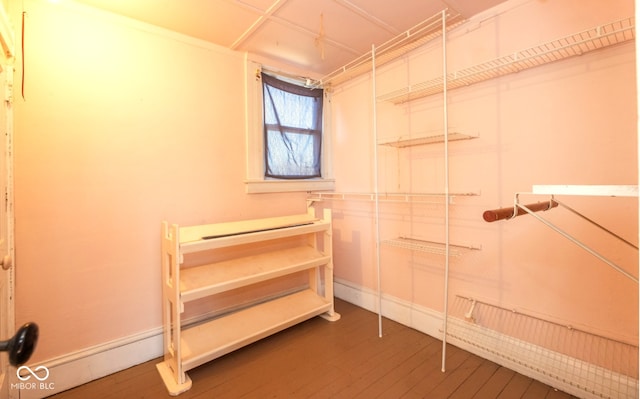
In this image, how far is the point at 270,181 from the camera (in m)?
2.61

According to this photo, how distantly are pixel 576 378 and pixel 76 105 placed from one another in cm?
329

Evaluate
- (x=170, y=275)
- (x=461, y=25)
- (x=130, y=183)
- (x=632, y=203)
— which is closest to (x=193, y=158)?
(x=130, y=183)

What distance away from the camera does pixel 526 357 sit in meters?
1.77

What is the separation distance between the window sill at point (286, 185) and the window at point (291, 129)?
0.18 feet

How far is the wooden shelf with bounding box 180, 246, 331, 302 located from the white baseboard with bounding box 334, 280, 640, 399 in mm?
836

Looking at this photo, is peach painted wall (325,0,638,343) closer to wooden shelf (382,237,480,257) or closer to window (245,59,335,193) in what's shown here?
wooden shelf (382,237,480,257)

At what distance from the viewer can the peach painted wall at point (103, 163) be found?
1.67 m

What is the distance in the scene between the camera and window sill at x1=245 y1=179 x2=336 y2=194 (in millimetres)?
2518

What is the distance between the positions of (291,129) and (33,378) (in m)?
2.42

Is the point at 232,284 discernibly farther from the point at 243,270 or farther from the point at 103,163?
the point at 103,163

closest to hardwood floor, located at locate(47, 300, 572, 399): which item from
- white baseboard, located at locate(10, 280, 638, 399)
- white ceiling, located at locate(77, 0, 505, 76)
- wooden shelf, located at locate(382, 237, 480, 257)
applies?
white baseboard, located at locate(10, 280, 638, 399)

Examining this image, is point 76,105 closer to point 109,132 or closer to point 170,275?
point 109,132

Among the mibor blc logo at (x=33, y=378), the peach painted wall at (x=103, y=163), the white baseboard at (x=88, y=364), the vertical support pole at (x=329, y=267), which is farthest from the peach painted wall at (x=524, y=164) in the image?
the mibor blc logo at (x=33, y=378)

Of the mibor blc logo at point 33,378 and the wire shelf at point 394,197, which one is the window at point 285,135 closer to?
the wire shelf at point 394,197
